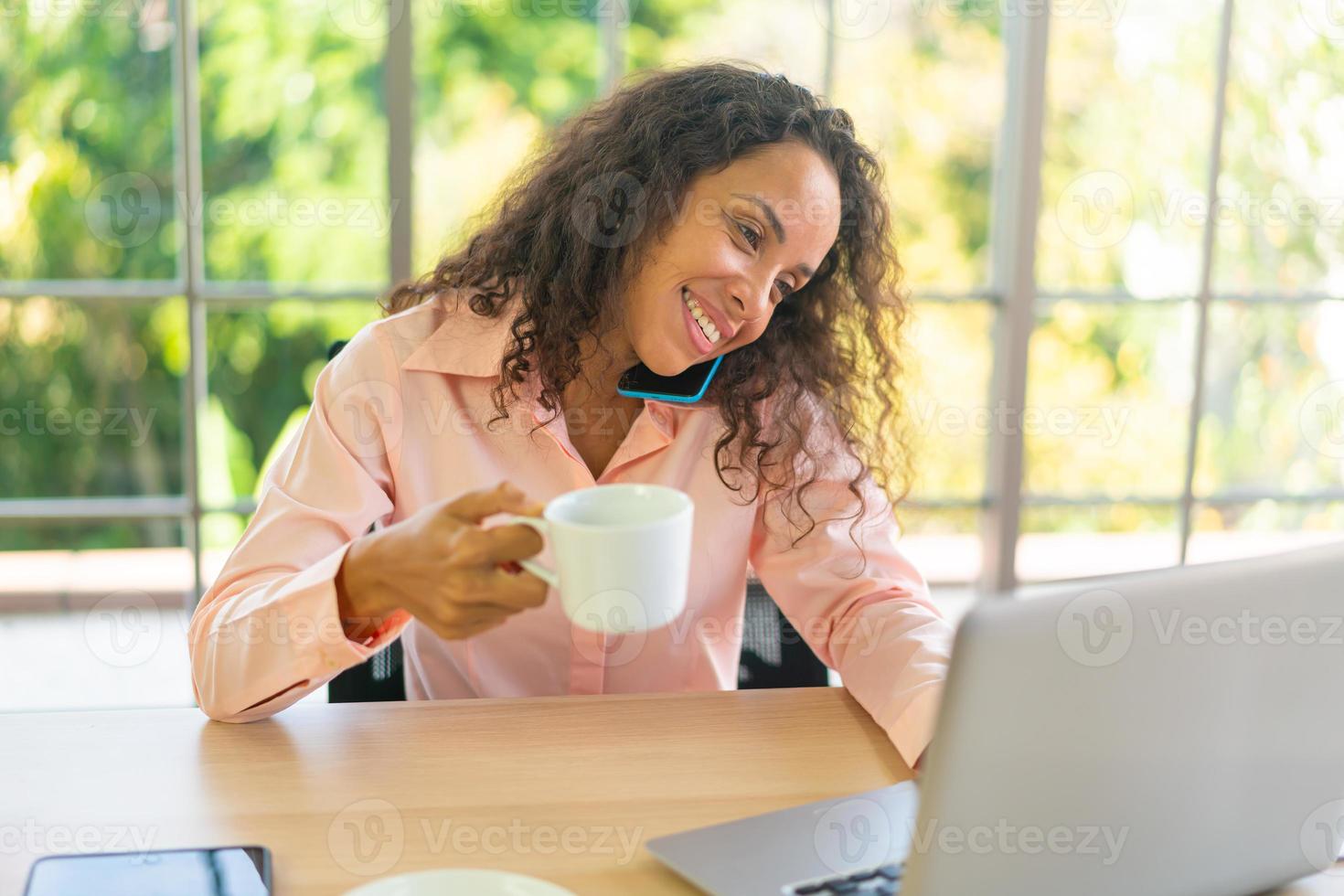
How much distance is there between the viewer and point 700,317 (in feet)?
4.58

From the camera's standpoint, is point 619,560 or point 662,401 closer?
point 619,560

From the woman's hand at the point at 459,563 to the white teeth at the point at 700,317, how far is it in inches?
19.3

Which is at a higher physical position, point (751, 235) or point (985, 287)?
point (751, 235)

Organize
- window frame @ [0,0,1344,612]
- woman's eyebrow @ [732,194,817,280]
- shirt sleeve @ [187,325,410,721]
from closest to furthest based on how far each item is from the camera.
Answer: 1. shirt sleeve @ [187,325,410,721]
2. woman's eyebrow @ [732,194,817,280]
3. window frame @ [0,0,1344,612]

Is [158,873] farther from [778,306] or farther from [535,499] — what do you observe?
[778,306]

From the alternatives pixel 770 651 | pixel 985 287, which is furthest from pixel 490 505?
pixel 985 287

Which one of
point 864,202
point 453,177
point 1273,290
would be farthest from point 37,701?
point 1273,290

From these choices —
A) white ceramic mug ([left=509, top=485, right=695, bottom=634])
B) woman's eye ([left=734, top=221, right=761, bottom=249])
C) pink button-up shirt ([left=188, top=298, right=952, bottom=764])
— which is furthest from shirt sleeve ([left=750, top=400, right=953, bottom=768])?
white ceramic mug ([left=509, top=485, right=695, bottom=634])

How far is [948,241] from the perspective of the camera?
2.89 metres

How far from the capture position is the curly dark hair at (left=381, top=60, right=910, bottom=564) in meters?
1.41

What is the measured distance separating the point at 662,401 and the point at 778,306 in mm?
227

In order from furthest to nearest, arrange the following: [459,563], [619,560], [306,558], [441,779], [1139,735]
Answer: [306,558] < [441,779] < [459,563] < [619,560] < [1139,735]

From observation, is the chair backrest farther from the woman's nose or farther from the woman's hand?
the woman's hand

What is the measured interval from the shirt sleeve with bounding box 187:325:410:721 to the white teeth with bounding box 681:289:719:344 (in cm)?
34
